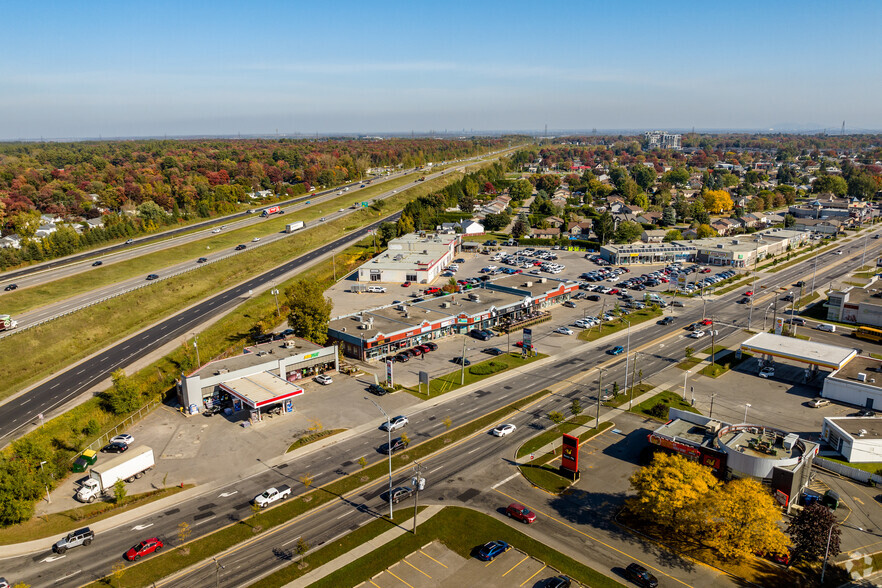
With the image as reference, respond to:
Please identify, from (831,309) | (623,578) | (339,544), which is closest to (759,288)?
(831,309)

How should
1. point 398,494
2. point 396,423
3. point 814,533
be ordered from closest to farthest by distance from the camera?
1. point 814,533
2. point 398,494
3. point 396,423

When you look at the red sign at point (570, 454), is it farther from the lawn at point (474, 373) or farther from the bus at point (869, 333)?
the bus at point (869, 333)

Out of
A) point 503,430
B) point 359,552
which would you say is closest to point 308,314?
point 503,430

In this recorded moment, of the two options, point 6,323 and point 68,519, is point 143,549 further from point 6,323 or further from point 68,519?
point 6,323

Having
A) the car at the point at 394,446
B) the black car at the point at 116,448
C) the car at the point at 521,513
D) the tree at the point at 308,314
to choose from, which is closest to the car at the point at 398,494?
the car at the point at 394,446

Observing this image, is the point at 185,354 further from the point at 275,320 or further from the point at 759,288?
the point at 759,288

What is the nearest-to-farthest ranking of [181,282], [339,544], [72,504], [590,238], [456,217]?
[339,544], [72,504], [181,282], [590,238], [456,217]
